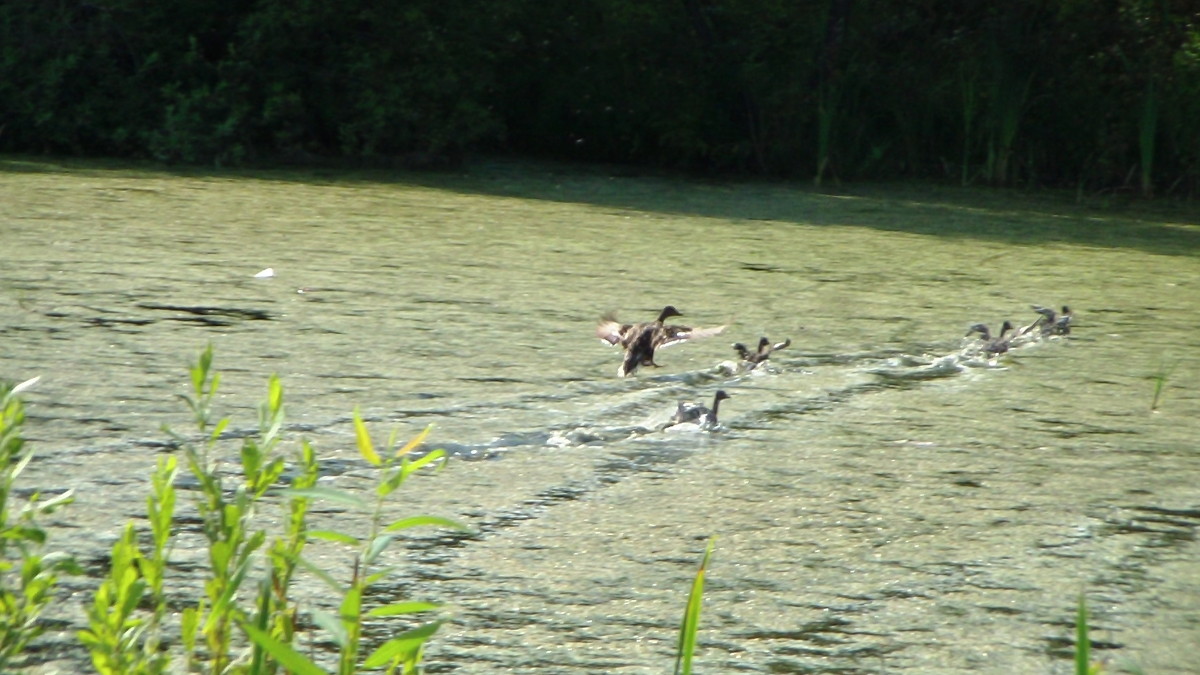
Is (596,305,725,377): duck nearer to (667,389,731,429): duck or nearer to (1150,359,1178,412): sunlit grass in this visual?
(667,389,731,429): duck

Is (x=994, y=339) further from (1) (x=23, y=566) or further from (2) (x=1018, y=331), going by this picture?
(1) (x=23, y=566)

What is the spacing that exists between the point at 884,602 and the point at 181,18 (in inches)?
231

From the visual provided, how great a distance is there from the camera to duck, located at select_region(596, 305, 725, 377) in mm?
2471

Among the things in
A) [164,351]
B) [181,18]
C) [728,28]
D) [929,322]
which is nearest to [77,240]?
[164,351]

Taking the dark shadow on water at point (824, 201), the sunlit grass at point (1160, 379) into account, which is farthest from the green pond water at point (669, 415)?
the dark shadow on water at point (824, 201)

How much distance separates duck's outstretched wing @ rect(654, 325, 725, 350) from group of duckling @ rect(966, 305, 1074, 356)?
1.56ft

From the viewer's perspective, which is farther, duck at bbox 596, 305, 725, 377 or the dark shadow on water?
the dark shadow on water

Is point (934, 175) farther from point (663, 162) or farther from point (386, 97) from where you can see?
point (386, 97)

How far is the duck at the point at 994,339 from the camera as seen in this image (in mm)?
2725

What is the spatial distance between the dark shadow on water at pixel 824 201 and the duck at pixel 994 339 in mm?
1680

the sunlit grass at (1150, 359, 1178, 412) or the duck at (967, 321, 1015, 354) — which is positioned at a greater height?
the duck at (967, 321, 1015, 354)

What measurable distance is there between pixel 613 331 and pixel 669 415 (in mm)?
484

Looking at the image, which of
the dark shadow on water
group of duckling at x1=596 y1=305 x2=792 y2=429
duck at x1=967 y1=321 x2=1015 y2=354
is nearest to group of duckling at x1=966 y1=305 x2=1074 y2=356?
duck at x1=967 y1=321 x2=1015 y2=354

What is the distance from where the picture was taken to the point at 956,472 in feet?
6.41
